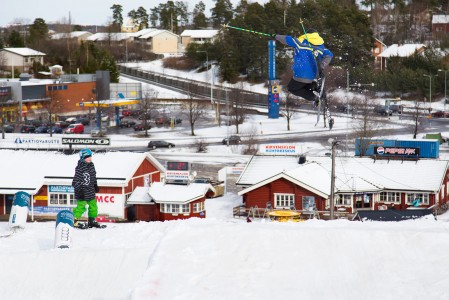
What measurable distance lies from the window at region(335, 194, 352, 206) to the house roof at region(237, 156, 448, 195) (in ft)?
1.15

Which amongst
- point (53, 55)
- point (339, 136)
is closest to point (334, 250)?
point (339, 136)

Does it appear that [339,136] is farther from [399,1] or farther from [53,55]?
[53,55]

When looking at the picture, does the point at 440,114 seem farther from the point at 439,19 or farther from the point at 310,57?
the point at 310,57

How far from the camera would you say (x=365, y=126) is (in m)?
57.2

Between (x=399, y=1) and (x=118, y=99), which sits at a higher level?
(x=399, y=1)

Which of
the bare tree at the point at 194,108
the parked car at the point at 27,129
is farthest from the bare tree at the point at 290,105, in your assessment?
the parked car at the point at 27,129

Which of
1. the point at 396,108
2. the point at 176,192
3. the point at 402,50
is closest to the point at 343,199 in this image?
the point at 176,192

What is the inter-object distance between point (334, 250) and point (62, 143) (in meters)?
28.6

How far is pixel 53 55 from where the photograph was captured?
374 feet

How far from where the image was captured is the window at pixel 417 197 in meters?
40.2

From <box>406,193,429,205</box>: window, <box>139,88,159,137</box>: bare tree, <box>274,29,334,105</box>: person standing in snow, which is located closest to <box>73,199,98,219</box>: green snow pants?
<box>274,29,334,105</box>: person standing in snow

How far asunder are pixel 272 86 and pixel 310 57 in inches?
2215

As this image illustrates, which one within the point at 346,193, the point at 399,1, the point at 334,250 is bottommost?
the point at 346,193

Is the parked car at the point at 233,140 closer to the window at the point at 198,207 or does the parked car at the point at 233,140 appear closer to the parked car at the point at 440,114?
the parked car at the point at 440,114
